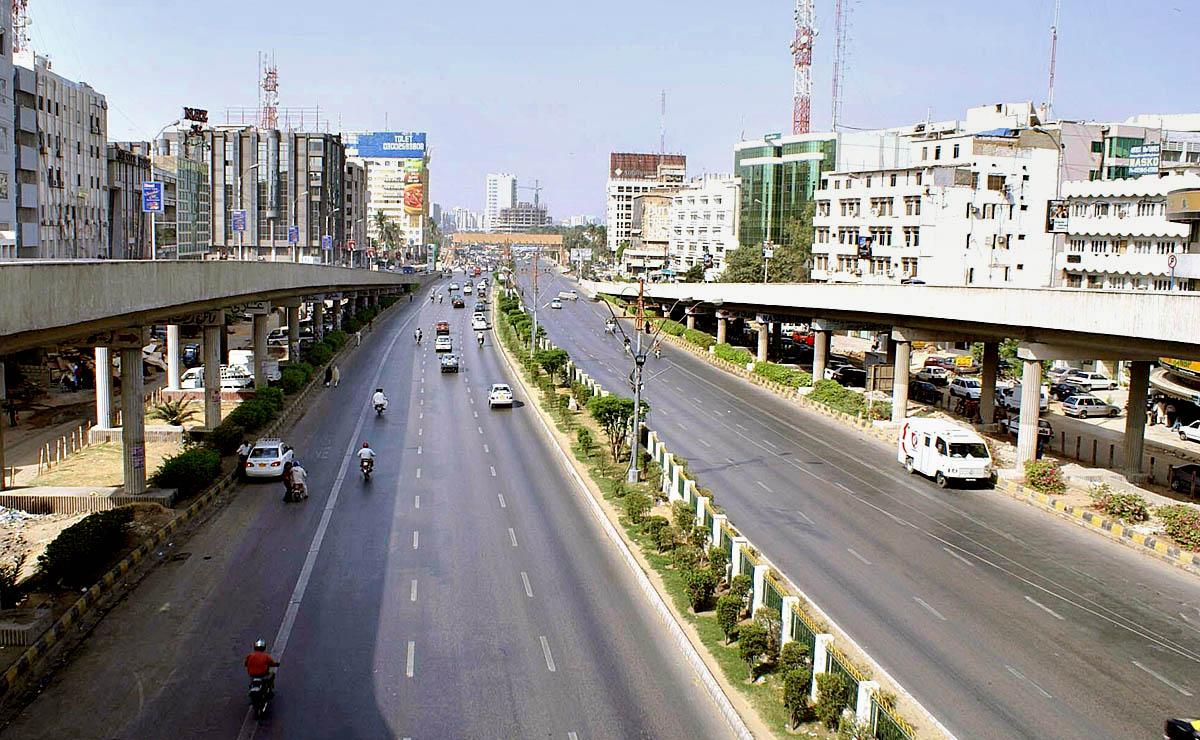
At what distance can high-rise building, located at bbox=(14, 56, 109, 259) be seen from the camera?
240 feet

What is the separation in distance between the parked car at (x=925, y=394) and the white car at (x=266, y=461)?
3789 cm

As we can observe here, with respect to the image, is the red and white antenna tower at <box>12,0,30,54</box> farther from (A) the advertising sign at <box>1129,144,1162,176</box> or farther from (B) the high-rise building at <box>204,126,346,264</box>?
(A) the advertising sign at <box>1129,144,1162,176</box>

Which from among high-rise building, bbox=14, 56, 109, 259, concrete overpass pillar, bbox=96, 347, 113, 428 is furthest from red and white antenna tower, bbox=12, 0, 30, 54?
concrete overpass pillar, bbox=96, 347, 113, 428

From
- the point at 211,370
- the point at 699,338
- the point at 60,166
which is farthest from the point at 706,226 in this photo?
the point at 211,370

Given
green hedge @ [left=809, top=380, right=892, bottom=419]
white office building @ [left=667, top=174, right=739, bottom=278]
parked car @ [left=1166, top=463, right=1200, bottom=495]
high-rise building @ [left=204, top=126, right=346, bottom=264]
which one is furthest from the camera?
white office building @ [left=667, top=174, right=739, bottom=278]

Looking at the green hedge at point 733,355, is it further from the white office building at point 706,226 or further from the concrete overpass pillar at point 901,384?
the white office building at point 706,226

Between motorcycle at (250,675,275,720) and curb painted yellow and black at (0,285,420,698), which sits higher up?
motorcycle at (250,675,275,720)

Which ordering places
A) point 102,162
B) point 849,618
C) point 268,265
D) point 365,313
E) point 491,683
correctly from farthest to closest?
point 365,313
point 102,162
point 268,265
point 849,618
point 491,683

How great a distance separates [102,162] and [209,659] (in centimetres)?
8589

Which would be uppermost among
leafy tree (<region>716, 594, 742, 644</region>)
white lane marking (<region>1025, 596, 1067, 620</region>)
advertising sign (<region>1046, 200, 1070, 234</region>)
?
advertising sign (<region>1046, 200, 1070, 234</region>)

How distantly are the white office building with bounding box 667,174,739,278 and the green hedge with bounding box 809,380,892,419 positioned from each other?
8197cm

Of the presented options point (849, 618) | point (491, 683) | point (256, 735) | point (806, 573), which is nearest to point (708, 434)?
point (806, 573)

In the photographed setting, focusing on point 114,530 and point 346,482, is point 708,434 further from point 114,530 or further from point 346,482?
point 114,530

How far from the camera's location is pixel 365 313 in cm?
11031
